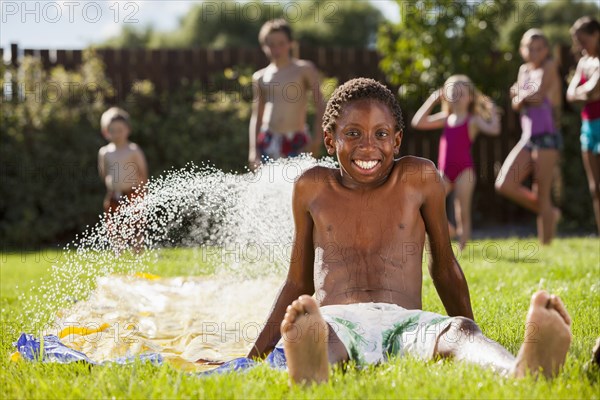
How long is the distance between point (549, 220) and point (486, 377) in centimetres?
520

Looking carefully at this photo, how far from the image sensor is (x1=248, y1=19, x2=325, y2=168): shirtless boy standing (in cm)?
594

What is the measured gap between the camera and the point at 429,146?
35.2ft

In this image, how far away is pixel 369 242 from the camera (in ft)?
8.73

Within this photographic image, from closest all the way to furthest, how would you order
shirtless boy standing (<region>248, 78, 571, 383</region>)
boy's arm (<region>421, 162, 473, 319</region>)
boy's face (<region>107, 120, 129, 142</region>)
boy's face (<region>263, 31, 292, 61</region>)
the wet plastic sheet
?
shirtless boy standing (<region>248, 78, 571, 383</region>) < the wet plastic sheet < boy's arm (<region>421, 162, 473, 319</region>) < boy's face (<region>263, 31, 292, 61</region>) < boy's face (<region>107, 120, 129, 142</region>)

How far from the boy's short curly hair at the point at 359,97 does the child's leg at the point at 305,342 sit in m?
0.80

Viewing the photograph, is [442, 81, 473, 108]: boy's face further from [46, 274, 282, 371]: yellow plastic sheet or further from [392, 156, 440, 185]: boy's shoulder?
[392, 156, 440, 185]: boy's shoulder

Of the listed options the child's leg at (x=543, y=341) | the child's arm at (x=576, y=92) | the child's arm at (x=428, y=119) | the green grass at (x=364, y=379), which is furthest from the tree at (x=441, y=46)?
the child's leg at (x=543, y=341)

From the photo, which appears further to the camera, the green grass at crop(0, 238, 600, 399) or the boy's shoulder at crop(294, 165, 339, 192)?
the boy's shoulder at crop(294, 165, 339, 192)

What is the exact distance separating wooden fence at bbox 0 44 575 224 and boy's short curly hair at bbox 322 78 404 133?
809cm

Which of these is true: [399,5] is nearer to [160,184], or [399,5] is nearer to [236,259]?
[236,259]

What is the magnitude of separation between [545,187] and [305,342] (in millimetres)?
5218

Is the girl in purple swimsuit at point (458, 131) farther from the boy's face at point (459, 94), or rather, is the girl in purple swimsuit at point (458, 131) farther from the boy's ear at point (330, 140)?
the boy's ear at point (330, 140)

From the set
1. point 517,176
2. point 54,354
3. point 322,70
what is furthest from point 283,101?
point 322,70

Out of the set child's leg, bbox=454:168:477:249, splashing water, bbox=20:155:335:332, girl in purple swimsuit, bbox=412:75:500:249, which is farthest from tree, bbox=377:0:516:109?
splashing water, bbox=20:155:335:332
